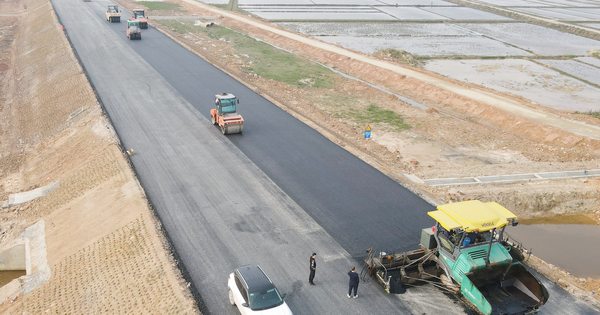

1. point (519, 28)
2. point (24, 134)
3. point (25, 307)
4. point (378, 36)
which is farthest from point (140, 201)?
point (519, 28)

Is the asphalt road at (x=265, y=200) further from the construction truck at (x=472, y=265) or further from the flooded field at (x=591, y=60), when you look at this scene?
the flooded field at (x=591, y=60)

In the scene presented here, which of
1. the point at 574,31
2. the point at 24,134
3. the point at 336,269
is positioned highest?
the point at 574,31

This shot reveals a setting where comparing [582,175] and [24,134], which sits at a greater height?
[582,175]

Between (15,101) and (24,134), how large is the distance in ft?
31.7

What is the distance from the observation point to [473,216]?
49.5 feet

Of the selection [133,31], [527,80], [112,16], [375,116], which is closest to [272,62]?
[133,31]

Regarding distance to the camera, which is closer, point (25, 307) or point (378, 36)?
point (25, 307)

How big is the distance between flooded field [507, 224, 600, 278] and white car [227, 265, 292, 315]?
1313 cm

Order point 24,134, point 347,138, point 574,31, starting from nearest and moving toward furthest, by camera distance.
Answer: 1. point 347,138
2. point 24,134
3. point 574,31

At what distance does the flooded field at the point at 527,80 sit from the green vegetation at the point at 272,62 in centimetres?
1501

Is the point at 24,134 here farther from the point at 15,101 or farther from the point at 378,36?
the point at 378,36

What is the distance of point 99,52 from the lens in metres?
48.4

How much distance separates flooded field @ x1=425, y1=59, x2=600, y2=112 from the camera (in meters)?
44.6

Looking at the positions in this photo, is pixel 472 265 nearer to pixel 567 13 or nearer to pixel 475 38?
pixel 475 38
